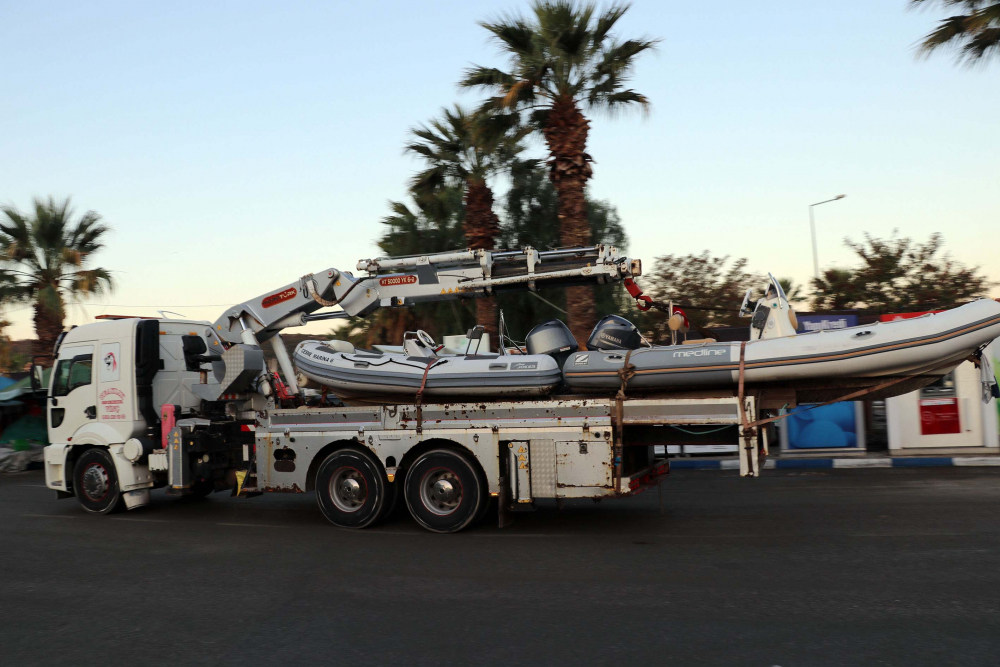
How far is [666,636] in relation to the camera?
5.11 m

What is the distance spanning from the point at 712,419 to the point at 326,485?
14.8ft

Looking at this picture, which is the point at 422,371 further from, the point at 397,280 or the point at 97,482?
the point at 97,482

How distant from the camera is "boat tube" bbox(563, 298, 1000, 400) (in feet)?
24.4

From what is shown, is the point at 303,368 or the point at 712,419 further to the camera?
the point at 303,368

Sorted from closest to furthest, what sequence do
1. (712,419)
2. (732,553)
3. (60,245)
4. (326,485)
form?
(732,553) → (712,419) → (326,485) → (60,245)

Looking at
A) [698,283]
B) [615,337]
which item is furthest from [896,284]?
[615,337]

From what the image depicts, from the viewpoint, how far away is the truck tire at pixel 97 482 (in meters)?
10.7

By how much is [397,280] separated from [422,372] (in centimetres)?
196

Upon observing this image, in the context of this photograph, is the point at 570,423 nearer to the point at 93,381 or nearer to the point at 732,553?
the point at 732,553

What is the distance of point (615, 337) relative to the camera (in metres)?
8.77

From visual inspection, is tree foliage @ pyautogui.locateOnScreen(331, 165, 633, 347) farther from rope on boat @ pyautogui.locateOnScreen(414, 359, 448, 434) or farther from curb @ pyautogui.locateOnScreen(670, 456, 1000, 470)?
rope on boat @ pyautogui.locateOnScreen(414, 359, 448, 434)

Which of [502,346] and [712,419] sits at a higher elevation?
[502,346]

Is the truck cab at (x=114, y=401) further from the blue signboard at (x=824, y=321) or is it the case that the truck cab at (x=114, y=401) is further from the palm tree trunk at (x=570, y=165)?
the blue signboard at (x=824, y=321)

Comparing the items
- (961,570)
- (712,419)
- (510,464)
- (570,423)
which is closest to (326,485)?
(510,464)
